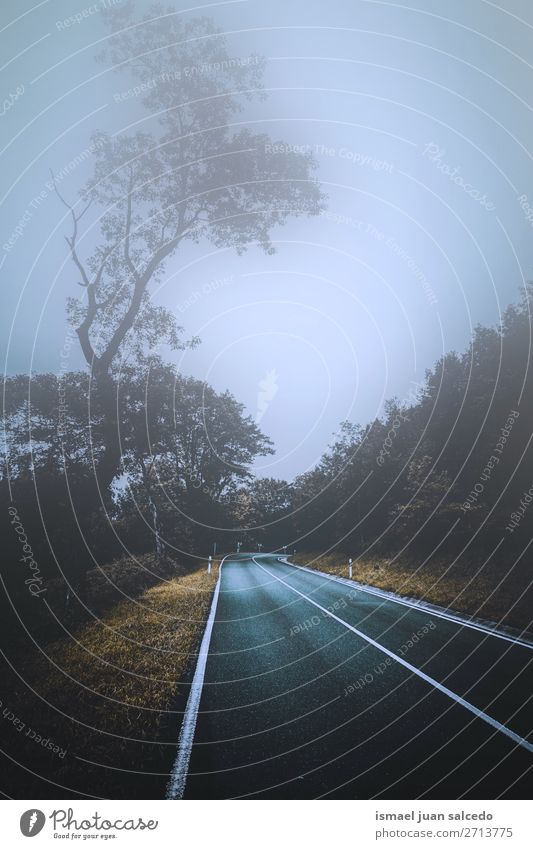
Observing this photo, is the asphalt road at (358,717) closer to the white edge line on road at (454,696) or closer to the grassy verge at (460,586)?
the white edge line on road at (454,696)

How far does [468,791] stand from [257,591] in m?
13.8

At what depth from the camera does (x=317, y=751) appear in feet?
12.8

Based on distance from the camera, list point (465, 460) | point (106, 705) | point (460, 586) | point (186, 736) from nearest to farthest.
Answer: point (186, 736)
point (106, 705)
point (460, 586)
point (465, 460)

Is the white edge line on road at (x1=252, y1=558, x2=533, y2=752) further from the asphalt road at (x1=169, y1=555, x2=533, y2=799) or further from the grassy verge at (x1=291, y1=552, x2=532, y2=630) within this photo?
the grassy verge at (x1=291, y1=552, x2=532, y2=630)

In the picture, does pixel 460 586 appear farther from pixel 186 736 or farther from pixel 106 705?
pixel 106 705

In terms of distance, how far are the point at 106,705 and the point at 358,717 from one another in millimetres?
3469

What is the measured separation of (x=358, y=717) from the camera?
15.4 feet

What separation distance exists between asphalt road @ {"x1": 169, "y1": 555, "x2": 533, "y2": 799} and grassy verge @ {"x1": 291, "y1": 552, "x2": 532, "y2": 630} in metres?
2.80

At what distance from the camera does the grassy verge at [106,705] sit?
374 centimetres

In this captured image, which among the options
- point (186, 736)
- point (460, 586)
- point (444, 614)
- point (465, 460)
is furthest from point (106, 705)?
point (465, 460)

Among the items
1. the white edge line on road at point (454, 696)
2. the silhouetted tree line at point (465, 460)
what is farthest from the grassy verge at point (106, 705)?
the silhouetted tree line at point (465, 460)

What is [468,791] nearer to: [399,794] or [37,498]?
[399,794]
